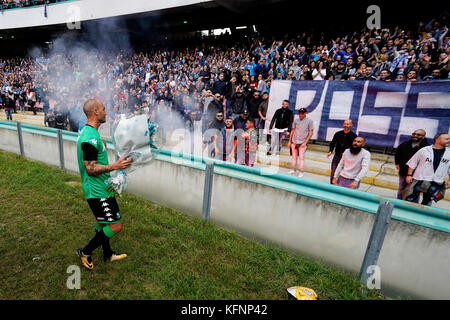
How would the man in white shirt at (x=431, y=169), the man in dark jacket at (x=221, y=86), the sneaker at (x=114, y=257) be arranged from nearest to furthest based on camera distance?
the sneaker at (x=114, y=257) → the man in white shirt at (x=431, y=169) → the man in dark jacket at (x=221, y=86)

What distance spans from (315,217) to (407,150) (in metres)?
2.74

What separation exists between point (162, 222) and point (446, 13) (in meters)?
10.6

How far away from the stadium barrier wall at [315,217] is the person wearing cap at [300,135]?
282 centimetres

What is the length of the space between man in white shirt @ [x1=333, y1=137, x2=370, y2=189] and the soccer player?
3790 mm

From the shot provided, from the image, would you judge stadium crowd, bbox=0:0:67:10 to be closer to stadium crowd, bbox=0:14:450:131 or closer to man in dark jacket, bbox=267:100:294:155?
stadium crowd, bbox=0:14:450:131

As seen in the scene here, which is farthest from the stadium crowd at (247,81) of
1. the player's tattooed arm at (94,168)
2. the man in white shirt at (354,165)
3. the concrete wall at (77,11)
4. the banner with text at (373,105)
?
the concrete wall at (77,11)

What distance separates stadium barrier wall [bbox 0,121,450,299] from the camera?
254 centimetres

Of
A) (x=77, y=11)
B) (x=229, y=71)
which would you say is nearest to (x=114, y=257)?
(x=229, y=71)

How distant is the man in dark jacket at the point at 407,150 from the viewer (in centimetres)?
437

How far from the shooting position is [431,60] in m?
6.30

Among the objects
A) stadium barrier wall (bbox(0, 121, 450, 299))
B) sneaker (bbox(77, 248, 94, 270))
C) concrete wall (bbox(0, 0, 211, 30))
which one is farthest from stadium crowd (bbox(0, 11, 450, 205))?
concrete wall (bbox(0, 0, 211, 30))

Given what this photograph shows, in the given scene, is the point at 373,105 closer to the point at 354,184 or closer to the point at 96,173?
the point at 354,184

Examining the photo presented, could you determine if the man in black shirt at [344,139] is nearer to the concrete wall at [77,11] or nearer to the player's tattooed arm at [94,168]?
the player's tattooed arm at [94,168]

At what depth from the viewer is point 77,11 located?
17.1 meters
